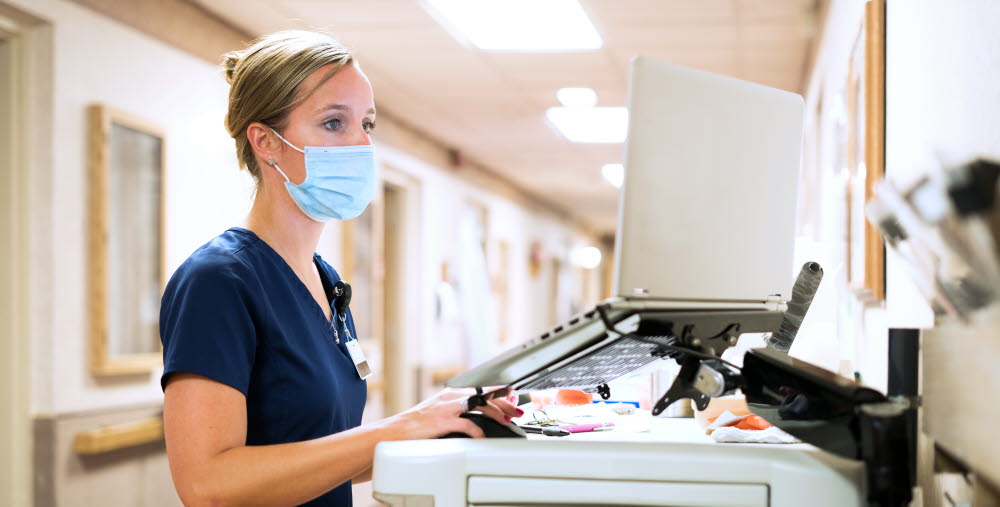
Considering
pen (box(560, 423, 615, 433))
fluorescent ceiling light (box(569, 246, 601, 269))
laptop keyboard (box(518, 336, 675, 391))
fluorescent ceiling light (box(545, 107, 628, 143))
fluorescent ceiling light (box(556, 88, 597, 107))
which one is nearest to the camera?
laptop keyboard (box(518, 336, 675, 391))

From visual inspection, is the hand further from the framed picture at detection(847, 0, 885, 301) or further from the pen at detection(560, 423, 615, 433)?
the framed picture at detection(847, 0, 885, 301)

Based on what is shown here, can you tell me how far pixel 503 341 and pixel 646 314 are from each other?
363 inches

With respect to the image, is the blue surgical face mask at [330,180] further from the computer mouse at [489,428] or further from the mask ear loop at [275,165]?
the computer mouse at [489,428]

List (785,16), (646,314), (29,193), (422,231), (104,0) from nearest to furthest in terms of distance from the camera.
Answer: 1. (646,314)
2. (29,193)
3. (104,0)
4. (785,16)
5. (422,231)

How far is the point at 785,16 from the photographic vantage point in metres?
4.29

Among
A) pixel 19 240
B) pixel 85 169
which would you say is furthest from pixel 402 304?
pixel 19 240

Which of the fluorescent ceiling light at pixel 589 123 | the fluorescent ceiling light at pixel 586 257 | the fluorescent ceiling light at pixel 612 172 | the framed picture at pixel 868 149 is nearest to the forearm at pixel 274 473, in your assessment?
the framed picture at pixel 868 149

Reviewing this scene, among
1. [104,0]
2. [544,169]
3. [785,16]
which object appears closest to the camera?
[104,0]

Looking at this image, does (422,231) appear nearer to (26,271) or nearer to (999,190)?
(26,271)

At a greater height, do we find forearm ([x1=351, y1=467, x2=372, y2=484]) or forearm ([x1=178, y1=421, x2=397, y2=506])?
forearm ([x1=178, y1=421, x2=397, y2=506])

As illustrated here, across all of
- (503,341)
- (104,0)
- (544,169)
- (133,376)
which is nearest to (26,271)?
(133,376)

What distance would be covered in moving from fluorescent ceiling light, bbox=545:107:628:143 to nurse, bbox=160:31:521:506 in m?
4.79

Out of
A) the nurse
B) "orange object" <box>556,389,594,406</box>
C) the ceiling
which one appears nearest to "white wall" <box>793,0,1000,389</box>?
"orange object" <box>556,389,594,406</box>

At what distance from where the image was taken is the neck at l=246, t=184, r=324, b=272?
5.01 feet
